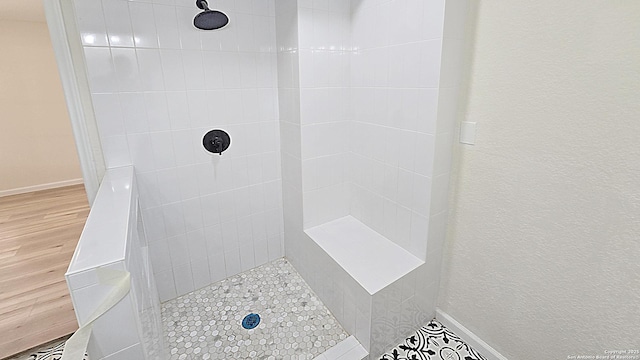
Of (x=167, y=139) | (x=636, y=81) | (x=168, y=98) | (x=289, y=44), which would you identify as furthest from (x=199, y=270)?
(x=636, y=81)

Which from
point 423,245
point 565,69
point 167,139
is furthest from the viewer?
point 167,139

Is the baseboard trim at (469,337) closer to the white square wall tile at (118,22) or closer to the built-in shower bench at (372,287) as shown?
the built-in shower bench at (372,287)

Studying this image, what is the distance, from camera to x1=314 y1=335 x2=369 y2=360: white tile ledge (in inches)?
60.0

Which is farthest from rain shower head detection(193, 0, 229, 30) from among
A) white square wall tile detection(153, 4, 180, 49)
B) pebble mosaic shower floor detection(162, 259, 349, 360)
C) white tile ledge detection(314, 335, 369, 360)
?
white tile ledge detection(314, 335, 369, 360)

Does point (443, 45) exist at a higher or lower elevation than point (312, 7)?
lower

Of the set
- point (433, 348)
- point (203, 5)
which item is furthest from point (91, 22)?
point (433, 348)

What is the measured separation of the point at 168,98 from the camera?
172 centimetres

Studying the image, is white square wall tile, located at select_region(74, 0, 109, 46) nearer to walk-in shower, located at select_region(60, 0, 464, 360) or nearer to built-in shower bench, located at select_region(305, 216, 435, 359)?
walk-in shower, located at select_region(60, 0, 464, 360)

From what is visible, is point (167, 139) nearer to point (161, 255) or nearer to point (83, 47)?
point (83, 47)

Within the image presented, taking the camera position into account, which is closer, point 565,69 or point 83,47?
point 565,69

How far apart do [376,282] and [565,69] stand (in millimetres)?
1185

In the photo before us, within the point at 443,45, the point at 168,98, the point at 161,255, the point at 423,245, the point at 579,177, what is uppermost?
A: the point at 443,45

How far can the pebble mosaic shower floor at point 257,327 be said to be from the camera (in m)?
1.63

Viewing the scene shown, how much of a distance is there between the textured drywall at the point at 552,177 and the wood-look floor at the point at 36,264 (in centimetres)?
235
